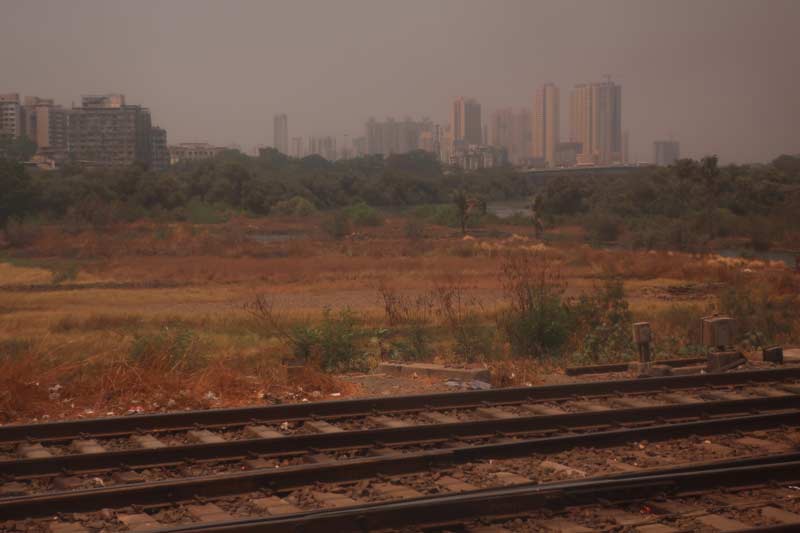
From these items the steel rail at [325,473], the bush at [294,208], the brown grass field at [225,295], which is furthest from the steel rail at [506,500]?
the bush at [294,208]

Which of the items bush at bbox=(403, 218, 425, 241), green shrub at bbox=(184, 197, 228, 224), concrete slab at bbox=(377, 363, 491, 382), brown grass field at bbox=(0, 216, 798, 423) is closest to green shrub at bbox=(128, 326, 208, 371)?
brown grass field at bbox=(0, 216, 798, 423)

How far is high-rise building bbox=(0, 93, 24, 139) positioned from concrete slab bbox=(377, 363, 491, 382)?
494ft

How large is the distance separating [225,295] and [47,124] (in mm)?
146729

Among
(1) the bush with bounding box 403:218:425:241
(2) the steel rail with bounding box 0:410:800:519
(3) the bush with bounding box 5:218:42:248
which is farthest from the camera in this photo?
(1) the bush with bounding box 403:218:425:241

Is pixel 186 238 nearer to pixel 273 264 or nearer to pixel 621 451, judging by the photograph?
pixel 273 264

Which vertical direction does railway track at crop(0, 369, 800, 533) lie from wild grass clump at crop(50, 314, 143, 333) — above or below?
above

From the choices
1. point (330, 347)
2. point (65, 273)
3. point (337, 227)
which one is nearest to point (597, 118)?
point (337, 227)

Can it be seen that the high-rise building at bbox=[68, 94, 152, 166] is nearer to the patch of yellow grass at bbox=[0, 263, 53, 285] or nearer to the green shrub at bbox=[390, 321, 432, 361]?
the patch of yellow grass at bbox=[0, 263, 53, 285]

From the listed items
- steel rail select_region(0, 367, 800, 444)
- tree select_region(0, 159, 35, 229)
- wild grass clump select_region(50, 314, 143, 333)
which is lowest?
wild grass clump select_region(50, 314, 143, 333)

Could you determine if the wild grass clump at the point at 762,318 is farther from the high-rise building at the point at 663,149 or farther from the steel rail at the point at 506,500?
the high-rise building at the point at 663,149

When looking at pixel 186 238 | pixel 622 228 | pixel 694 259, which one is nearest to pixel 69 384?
pixel 694 259

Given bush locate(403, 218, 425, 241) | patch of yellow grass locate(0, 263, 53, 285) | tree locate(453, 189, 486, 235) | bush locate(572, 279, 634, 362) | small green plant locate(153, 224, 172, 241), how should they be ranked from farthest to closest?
tree locate(453, 189, 486, 235)
bush locate(403, 218, 425, 241)
small green plant locate(153, 224, 172, 241)
patch of yellow grass locate(0, 263, 53, 285)
bush locate(572, 279, 634, 362)

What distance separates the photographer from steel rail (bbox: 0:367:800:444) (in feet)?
34.6

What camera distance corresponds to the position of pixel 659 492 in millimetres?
8227
